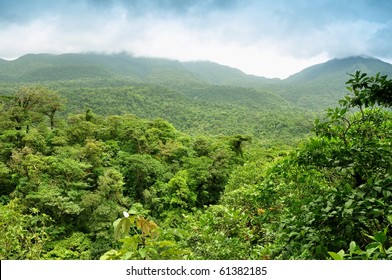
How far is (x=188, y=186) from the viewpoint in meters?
16.0

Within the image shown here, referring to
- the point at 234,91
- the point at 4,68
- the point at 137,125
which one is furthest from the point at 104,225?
the point at 4,68

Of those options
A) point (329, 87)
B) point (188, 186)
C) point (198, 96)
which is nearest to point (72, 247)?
point (188, 186)

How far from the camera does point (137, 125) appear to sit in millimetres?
20125

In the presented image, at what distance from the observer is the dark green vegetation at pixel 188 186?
1487mm

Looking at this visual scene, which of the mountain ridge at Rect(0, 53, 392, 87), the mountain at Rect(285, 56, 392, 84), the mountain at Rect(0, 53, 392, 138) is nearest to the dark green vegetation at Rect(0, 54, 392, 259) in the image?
the mountain at Rect(0, 53, 392, 138)

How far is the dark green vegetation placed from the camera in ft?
4.88

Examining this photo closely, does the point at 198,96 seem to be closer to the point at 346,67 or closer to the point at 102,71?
the point at 346,67

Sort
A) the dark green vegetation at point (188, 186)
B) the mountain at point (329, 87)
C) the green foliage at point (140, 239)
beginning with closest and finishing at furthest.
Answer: the green foliage at point (140, 239)
the dark green vegetation at point (188, 186)
the mountain at point (329, 87)

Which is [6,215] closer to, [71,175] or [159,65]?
[71,175]

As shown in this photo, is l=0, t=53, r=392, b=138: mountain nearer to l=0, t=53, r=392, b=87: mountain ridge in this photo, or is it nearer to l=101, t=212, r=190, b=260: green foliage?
l=0, t=53, r=392, b=87: mountain ridge

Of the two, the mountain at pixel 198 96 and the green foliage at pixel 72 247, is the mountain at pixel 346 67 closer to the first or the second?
the mountain at pixel 198 96

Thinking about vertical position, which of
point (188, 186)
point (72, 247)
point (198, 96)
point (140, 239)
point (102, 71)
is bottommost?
point (72, 247)

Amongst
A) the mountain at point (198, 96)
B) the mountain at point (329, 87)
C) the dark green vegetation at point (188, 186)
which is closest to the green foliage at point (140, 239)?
the dark green vegetation at point (188, 186)
